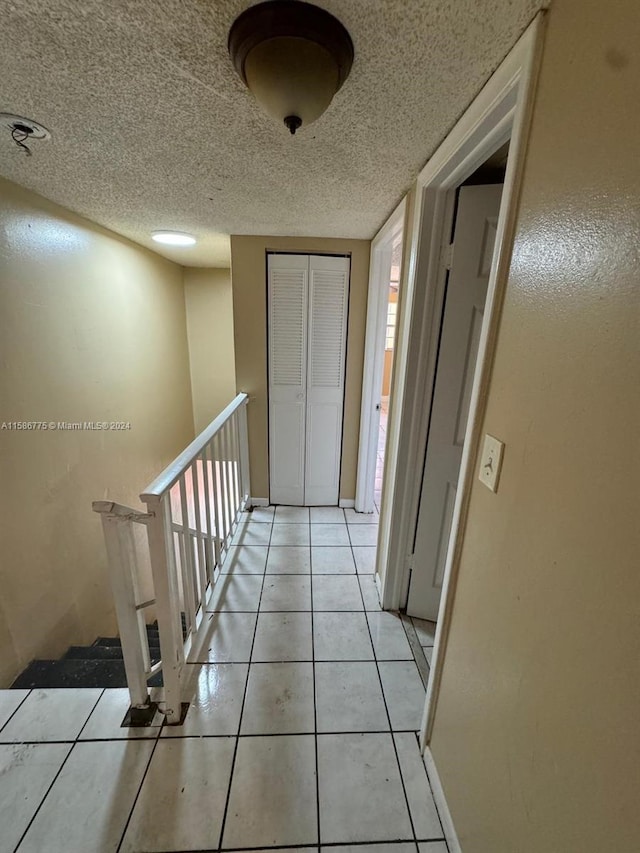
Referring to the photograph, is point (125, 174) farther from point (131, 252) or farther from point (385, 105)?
point (131, 252)

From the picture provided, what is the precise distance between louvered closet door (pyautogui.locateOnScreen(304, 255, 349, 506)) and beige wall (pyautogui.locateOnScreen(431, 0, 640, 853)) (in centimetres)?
184

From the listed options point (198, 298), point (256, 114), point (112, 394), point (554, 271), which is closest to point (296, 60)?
point (256, 114)

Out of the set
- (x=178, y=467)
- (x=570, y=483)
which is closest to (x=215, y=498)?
(x=178, y=467)

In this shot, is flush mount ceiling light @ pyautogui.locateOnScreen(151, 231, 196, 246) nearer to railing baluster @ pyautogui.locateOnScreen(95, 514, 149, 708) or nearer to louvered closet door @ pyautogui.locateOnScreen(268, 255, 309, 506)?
louvered closet door @ pyautogui.locateOnScreen(268, 255, 309, 506)

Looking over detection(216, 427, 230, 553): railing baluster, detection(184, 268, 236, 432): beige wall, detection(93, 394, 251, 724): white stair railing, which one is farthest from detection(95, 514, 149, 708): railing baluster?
detection(184, 268, 236, 432): beige wall

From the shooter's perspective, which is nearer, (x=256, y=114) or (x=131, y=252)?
(x=256, y=114)

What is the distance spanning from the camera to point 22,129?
3.73 ft

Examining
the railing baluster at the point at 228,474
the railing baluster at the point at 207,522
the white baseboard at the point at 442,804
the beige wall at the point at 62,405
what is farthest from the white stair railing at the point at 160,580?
the white baseboard at the point at 442,804

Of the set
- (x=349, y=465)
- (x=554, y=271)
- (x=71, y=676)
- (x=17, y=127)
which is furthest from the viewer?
(x=349, y=465)

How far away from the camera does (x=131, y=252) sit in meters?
2.64

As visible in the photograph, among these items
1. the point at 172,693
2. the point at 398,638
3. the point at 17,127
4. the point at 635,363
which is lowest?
the point at 398,638

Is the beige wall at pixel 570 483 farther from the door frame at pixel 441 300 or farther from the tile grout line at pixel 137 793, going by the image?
the tile grout line at pixel 137 793

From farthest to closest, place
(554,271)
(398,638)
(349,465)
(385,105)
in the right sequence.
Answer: (349,465) < (398,638) < (385,105) < (554,271)

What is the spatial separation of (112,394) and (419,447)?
2.15m
